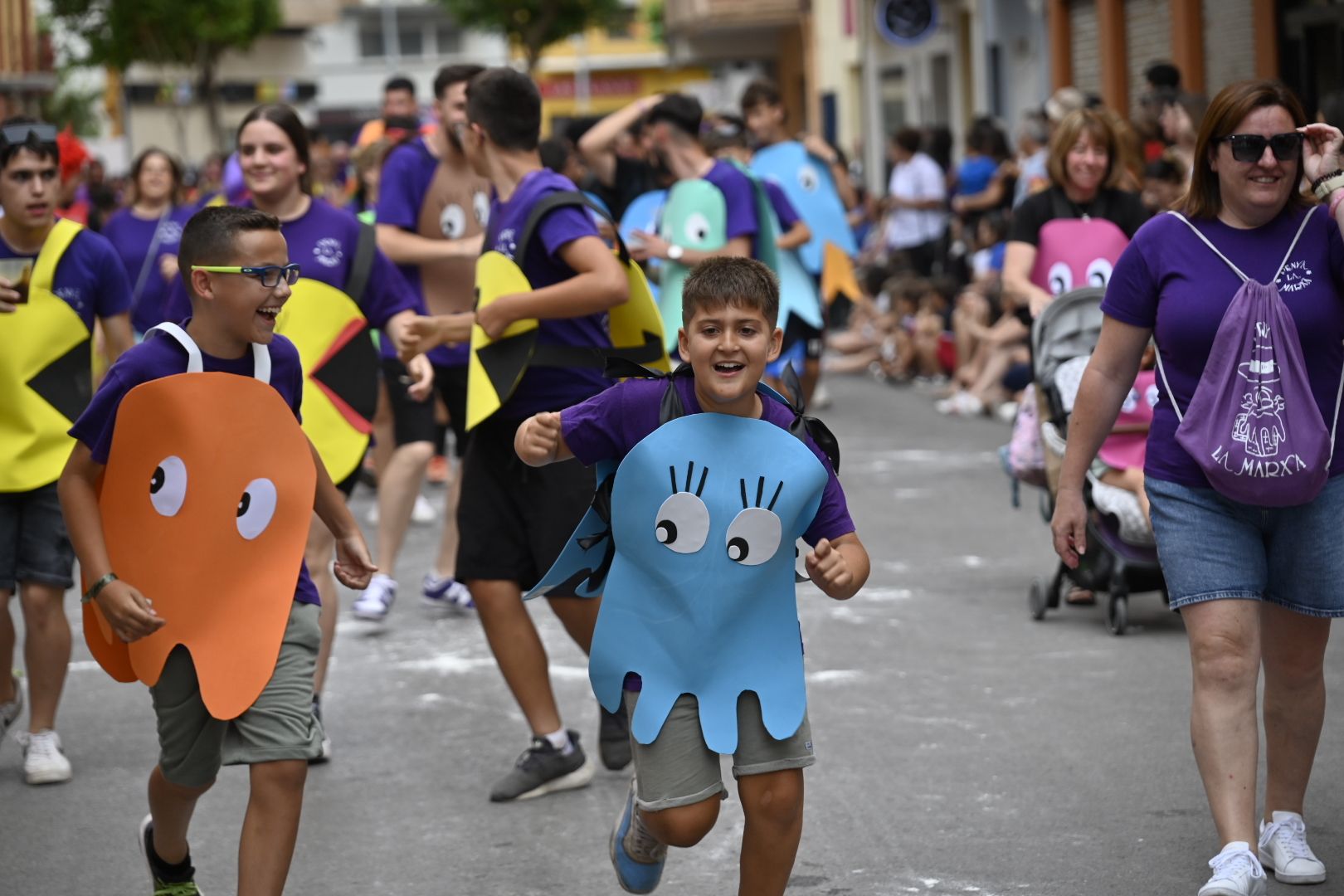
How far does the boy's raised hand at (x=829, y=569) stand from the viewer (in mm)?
4062

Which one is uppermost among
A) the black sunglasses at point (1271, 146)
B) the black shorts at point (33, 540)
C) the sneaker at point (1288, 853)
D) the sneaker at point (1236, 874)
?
the black sunglasses at point (1271, 146)

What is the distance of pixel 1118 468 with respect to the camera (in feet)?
26.3

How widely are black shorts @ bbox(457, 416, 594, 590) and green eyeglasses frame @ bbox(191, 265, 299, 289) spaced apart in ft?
5.10

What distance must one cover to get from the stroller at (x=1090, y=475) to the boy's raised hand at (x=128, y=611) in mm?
4426

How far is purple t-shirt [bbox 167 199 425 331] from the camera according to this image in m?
6.61

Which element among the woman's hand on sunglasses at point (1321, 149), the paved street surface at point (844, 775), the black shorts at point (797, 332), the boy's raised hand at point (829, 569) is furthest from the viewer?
the black shorts at point (797, 332)

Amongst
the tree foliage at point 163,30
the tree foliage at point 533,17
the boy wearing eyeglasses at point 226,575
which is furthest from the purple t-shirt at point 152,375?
the tree foliage at point 533,17

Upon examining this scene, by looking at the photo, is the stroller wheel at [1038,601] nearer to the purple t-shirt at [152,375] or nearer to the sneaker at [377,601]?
the sneaker at [377,601]

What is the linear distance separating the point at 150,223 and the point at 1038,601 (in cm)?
585

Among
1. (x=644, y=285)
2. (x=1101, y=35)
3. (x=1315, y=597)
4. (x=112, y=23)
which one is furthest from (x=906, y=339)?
(x=112, y=23)

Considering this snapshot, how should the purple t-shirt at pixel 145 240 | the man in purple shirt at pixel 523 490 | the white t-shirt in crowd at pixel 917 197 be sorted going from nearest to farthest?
the man in purple shirt at pixel 523 490, the purple t-shirt at pixel 145 240, the white t-shirt in crowd at pixel 917 197

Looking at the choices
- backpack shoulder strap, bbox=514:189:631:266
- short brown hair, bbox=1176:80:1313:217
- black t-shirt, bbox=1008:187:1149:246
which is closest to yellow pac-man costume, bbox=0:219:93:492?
backpack shoulder strap, bbox=514:189:631:266

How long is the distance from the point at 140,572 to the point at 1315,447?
2722mm

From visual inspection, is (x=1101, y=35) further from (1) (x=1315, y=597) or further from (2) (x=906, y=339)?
(1) (x=1315, y=597)
